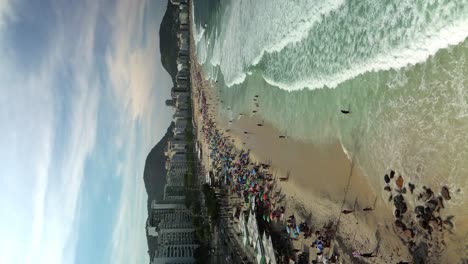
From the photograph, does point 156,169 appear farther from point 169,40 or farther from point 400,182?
point 400,182

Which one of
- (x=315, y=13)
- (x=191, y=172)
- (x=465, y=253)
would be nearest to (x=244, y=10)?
(x=315, y=13)

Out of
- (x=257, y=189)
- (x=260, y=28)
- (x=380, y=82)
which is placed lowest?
(x=257, y=189)

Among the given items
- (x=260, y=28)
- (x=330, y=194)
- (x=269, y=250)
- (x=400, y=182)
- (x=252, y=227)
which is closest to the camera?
(x=400, y=182)

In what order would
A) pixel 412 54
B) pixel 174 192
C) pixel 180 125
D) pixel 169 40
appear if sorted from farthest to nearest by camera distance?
pixel 169 40 → pixel 180 125 → pixel 174 192 → pixel 412 54

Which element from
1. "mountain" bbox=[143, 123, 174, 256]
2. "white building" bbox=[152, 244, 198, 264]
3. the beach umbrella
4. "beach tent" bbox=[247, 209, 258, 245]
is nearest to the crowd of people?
"beach tent" bbox=[247, 209, 258, 245]

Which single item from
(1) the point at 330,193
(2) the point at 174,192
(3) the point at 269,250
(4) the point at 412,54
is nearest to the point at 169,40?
(2) the point at 174,192

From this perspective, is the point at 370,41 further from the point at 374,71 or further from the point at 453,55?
the point at 453,55

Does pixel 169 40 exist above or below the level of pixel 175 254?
above
